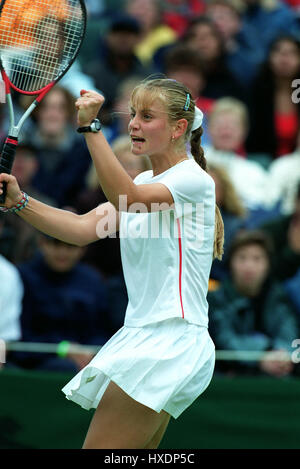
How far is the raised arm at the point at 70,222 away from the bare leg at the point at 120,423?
73 centimetres

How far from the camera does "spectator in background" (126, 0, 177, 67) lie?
930 centimetres

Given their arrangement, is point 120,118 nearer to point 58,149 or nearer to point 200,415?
point 58,149

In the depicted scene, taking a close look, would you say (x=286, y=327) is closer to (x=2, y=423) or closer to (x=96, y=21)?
(x=2, y=423)

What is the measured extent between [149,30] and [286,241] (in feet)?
11.5

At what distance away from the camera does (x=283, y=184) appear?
24.8 feet

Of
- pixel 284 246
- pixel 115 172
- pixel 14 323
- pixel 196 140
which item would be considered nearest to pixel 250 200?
pixel 284 246

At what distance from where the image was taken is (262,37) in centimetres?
910

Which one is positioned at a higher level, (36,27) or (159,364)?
(36,27)

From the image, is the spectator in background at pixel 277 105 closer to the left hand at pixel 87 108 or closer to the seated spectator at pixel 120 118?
the seated spectator at pixel 120 118

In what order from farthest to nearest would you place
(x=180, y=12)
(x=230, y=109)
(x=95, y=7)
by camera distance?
1. (x=95, y=7)
2. (x=180, y=12)
3. (x=230, y=109)

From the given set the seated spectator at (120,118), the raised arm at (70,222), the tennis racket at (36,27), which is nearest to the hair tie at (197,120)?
the raised arm at (70,222)

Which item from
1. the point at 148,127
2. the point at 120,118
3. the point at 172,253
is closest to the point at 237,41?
the point at 120,118

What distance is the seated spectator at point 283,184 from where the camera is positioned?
295 inches

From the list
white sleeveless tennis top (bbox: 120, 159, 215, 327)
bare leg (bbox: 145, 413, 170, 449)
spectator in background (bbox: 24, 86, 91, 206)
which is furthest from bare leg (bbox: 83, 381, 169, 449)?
spectator in background (bbox: 24, 86, 91, 206)
